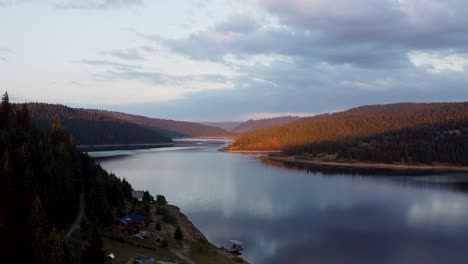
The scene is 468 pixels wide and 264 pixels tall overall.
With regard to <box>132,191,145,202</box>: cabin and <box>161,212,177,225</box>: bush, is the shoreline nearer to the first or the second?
<box>132,191,145,202</box>: cabin

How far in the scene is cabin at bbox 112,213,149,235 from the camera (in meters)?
40.3

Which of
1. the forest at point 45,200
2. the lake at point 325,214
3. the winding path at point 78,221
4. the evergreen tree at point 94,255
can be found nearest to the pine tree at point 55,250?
the forest at point 45,200

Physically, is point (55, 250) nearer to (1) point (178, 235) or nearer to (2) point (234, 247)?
(1) point (178, 235)

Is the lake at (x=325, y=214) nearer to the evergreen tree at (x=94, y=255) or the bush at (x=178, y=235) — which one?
the bush at (x=178, y=235)

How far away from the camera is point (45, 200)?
35.1m

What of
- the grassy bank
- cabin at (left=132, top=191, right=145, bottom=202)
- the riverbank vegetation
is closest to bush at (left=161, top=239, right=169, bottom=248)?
the grassy bank

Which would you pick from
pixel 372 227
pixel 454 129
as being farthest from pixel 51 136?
pixel 454 129

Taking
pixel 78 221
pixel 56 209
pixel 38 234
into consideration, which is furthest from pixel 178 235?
pixel 38 234

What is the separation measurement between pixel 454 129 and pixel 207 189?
12628cm

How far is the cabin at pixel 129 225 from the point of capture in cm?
4034

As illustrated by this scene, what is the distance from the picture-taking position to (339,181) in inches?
3848

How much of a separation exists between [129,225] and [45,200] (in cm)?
882

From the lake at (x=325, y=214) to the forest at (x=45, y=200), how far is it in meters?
13.1

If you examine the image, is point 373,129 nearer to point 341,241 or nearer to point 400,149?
point 400,149
